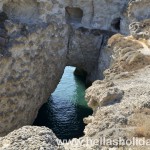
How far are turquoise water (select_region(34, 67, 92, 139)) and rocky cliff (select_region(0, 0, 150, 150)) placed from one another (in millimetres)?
1254

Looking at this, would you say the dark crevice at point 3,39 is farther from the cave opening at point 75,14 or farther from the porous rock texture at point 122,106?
the cave opening at point 75,14

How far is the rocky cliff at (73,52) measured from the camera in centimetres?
1184

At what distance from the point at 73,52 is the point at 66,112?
6807 millimetres

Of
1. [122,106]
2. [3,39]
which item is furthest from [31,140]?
[3,39]

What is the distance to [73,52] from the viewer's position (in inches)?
1156

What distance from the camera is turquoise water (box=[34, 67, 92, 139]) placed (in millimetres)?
21109

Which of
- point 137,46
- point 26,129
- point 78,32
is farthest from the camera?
point 78,32

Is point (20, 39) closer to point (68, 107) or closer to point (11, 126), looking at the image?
point (11, 126)

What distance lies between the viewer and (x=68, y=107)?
25.3m

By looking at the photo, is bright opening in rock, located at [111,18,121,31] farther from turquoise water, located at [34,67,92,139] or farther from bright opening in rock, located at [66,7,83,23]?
turquoise water, located at [34,67,92,139]

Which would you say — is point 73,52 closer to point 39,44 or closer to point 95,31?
point 95,31

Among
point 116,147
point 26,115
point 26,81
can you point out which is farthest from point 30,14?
point 116,147

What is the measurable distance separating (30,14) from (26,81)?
490cm

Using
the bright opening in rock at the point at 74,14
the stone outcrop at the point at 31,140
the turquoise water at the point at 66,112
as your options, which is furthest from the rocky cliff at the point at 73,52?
the stone outcrop at the point at 31,140
